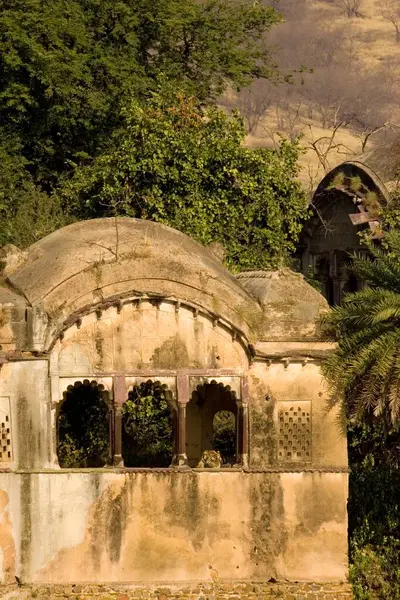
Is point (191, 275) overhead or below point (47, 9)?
below

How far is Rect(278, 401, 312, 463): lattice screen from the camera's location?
20844mm

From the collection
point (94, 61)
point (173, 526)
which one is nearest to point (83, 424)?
point (173, 526)

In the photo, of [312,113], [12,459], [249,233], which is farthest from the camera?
[312,113]

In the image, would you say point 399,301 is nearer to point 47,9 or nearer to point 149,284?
point 149,284

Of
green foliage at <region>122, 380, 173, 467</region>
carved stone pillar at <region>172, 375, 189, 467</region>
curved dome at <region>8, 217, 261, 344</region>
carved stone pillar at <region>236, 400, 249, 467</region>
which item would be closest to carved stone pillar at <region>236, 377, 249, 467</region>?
carved stone pillar at <region>236, 400, 249, 467</region>

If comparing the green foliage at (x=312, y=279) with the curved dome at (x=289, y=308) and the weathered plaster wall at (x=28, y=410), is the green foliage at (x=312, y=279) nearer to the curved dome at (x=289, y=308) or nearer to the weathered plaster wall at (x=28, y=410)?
the curved dome at (x=289, y=308)

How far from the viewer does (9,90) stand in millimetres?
34719

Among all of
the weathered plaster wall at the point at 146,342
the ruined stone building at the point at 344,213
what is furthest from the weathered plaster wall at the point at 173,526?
the ruined stone building at the point at 344,213

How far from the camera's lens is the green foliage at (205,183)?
29.9 meters

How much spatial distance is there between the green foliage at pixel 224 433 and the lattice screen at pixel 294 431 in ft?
20.1

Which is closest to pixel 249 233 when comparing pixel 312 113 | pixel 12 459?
pixel 12 459

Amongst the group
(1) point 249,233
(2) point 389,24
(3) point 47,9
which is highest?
(2) point 389,24

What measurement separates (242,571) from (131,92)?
17.8 m

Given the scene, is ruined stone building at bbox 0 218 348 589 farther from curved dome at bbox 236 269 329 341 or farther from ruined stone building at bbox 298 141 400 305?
ruined stone building at bbox 298 141 400 305
